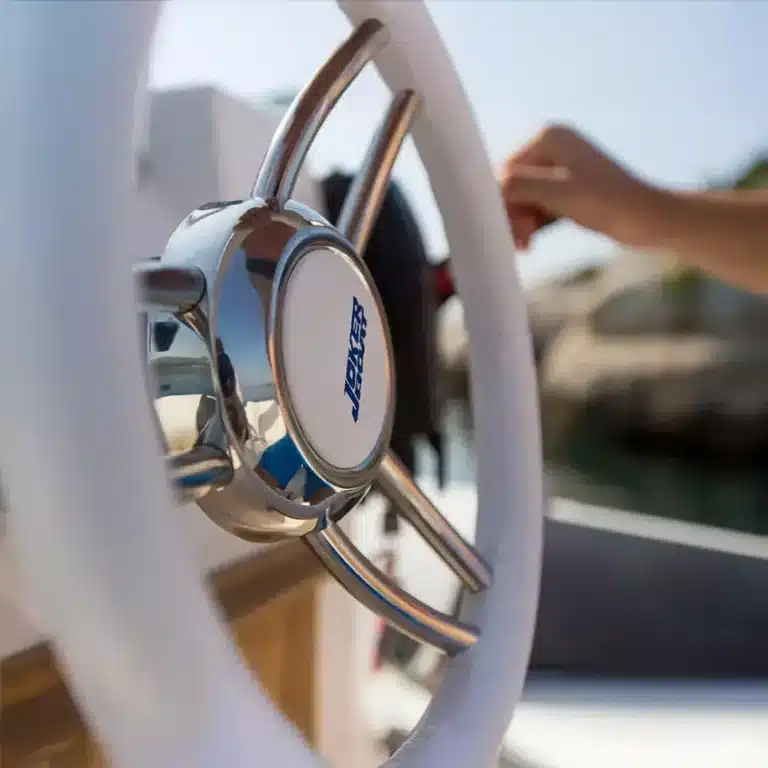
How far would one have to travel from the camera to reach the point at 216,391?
26 centimetres

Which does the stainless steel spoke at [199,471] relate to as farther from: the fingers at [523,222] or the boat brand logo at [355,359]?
the fingers at [523,222]

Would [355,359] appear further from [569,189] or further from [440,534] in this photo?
[569,189]

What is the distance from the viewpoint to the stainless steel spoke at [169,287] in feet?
0.81

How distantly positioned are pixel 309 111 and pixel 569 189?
0.33m

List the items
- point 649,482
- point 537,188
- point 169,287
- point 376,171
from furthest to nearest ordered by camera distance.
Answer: point 649,482 → point 537,188 → point 376,171 → point 169,287

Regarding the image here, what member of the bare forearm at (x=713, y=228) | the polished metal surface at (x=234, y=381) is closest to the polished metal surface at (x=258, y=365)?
the polished metal surface at (x=234, y=381)

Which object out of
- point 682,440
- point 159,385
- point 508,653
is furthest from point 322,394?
point 682,440

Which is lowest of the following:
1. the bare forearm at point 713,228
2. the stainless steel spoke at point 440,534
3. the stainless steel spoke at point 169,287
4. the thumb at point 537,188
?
the stainless steel spoke at point 440,534

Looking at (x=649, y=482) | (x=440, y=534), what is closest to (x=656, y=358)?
(x=649, y=482)

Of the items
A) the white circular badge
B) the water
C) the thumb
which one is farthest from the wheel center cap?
the water

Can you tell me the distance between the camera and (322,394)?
298mm

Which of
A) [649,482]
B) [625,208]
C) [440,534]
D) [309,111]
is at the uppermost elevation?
[309,111]

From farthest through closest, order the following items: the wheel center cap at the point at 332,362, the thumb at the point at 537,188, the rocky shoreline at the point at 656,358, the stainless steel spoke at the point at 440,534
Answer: the rocky shoreline at the point at 656,358
the thumb at the point at 537,188
the stainless steel spoke at the point at 440,534
the wheel center cap at the point at 332,362

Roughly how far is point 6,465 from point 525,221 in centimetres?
51
